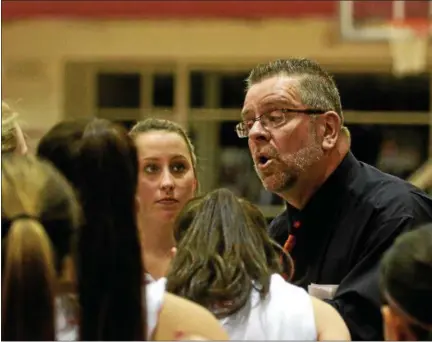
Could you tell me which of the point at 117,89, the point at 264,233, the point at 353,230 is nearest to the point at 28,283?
the point at 264,233

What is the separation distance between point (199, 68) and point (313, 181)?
632 cm

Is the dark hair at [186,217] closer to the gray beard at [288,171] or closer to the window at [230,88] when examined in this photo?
the gray beard at [288,171]

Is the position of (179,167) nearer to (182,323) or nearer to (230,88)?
(182,323)

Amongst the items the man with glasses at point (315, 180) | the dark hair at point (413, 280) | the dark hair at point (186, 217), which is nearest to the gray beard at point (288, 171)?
the man with glasses at point (315, 180)

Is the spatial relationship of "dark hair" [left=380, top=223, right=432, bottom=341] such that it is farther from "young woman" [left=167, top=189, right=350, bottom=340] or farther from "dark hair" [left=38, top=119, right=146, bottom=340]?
"dark hair" [left=38, top=119, right=146, bottom=340]

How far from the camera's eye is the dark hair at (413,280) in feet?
5.13

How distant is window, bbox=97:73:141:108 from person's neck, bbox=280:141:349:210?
636 centimetres

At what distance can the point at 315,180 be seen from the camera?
2.39 metres

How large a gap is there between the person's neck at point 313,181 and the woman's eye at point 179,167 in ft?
0.91

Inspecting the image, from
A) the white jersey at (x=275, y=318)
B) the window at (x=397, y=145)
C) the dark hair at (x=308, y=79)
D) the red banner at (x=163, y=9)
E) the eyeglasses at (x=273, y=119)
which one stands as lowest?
the window at (x=397, y=145)

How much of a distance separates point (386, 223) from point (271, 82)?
1.54ft

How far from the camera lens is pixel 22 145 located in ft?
6.59

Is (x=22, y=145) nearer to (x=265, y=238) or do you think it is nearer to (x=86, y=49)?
(x=265, y=238)

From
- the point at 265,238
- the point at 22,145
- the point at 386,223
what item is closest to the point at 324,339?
the point at 265,238
